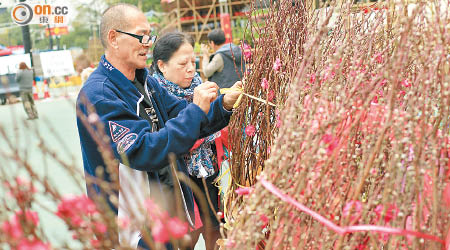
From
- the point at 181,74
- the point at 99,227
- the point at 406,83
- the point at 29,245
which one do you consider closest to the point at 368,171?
the point at 406,83

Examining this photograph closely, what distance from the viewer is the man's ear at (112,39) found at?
67.8 inches

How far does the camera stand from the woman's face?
2508 mm

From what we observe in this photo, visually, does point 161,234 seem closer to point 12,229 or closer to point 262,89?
point 12,229

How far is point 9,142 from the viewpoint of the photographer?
2.18 feet

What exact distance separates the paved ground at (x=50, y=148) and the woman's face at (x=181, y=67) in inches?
24.5

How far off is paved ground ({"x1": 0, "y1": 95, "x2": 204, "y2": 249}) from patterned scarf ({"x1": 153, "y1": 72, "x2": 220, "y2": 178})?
0.56m

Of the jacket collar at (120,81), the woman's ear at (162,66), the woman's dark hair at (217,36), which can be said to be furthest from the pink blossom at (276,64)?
the woman's dark hair at (217,36)

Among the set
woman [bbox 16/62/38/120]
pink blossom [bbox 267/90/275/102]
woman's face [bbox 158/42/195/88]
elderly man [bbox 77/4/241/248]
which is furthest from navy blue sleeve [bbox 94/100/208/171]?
woman [bbox 16/62/38/120]

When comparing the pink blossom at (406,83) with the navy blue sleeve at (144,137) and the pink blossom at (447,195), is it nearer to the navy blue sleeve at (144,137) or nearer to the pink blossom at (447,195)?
the pink blossom at (447,195)

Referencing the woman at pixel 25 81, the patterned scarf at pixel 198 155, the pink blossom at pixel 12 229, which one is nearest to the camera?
the pink blossom at pixel 12 229

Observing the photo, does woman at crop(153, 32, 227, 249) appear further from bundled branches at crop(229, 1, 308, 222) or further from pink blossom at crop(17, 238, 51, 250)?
pink blossom at crop(17, 238, 51, 250)

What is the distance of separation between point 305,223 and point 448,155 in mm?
352

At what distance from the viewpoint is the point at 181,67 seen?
2.52 m

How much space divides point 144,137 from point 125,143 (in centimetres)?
6
